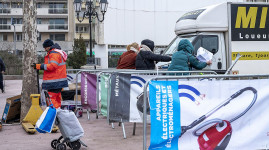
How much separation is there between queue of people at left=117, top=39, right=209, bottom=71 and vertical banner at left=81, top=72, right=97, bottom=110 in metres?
0.77

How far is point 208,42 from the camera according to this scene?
16391mm

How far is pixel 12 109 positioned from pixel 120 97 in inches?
134

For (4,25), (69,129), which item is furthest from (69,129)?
(4,25)

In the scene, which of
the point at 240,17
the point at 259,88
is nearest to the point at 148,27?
the point at 240,17

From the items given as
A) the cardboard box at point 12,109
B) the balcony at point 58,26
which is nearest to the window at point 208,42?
the cardboard box at point 12,109

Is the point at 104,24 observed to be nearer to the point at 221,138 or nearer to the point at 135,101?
the point at 135,101

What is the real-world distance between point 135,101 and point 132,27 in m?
15.4

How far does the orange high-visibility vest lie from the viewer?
9742 mm

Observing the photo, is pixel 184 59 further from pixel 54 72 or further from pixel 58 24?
pixel 58 24

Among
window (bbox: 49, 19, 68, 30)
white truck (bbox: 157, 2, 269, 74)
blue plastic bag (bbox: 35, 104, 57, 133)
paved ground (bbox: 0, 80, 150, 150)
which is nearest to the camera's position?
blue plastic bag (bbox: 35, 104, 57, 133)

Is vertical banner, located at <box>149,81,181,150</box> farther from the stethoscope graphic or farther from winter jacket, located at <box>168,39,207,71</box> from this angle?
winter jacket, located at <box>168,39,207,71</box>

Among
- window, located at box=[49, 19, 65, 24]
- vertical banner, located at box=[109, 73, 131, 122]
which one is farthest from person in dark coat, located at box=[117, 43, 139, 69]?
window, located at box=[49, 19, 65, 24]

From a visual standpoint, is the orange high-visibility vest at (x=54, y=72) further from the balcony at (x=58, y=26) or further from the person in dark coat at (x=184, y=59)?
the balcony at (x=58, y=26)

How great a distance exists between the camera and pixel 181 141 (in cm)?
631
